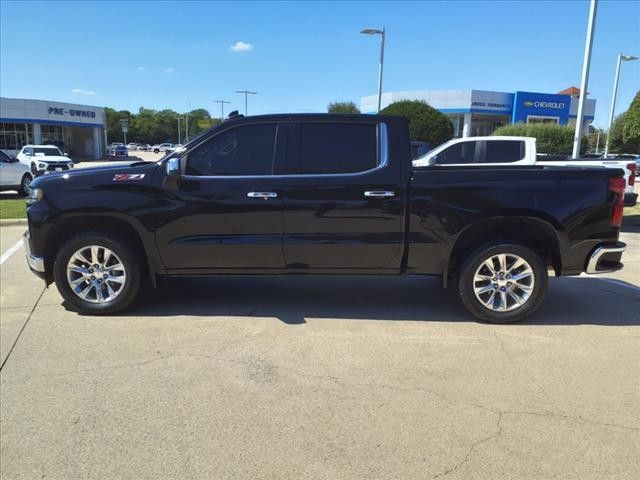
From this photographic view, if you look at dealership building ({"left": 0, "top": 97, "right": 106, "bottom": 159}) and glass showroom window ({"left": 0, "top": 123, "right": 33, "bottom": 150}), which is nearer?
dealership building ({"left": 0, "top": 97, "right": 106, "bottom": 159})

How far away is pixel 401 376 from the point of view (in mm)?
3908

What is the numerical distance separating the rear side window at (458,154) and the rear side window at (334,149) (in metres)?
6.79

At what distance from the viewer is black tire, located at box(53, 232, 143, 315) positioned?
5086mm

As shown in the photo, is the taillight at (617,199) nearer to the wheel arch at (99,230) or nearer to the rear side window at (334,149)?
the rear side window at (334,149)

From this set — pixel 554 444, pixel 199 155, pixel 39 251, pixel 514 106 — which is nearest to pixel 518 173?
pixel 554 444

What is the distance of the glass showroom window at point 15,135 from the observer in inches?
2017

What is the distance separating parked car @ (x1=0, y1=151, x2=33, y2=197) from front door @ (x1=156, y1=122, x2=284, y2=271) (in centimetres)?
1453

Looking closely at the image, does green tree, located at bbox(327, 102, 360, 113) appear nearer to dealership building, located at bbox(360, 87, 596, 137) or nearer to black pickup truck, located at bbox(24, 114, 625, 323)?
dealership building, located at bbox(360, 87, 596, 137)

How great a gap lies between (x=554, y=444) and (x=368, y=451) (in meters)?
1.08

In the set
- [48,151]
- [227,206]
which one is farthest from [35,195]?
[48,151]

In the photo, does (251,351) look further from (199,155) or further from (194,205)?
(199,155)

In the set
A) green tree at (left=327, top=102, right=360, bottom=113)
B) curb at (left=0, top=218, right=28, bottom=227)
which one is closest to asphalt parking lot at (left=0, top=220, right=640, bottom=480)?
curb at (left=0, top=218, right=28, bottom=227)

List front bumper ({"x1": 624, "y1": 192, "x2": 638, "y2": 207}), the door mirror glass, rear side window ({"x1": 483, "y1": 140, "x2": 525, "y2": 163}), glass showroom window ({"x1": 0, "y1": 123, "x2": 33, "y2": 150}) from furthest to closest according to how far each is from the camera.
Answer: glass showroom window ({"x1": 0, "y1": 123, "x2": 33, "y2": 150}), rear side window ({"x1": 483, "y1": 140, "x2": 525, "y2": 163}), front bumper ({"x1": 624, "y1": 192, "x2": 638, "y2": 207}), the door mirror glass

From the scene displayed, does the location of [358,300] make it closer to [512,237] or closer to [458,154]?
[512,237]
